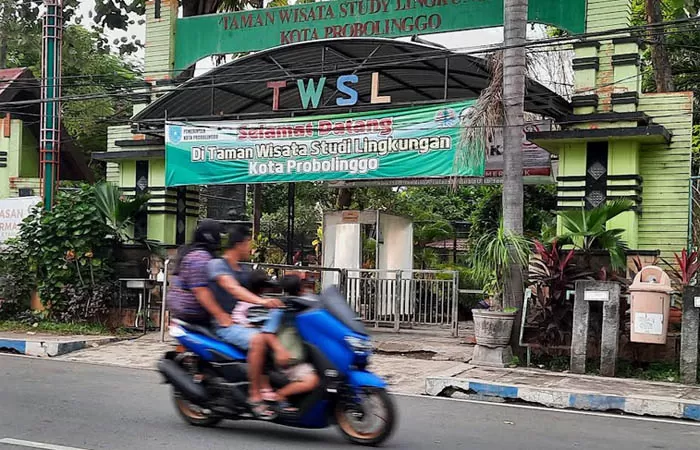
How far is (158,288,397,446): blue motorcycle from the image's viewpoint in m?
6.34

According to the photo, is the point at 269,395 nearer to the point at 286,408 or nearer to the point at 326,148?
the point at 286,408

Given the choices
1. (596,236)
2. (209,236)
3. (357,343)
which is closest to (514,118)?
(596,236)

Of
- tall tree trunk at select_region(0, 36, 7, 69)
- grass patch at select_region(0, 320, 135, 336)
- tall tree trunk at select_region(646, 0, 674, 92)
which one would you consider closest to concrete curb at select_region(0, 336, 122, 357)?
grass patch at select_region(0, 320, 135, 336)

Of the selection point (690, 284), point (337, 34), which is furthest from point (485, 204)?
point (690, 284)

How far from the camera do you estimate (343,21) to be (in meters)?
15.8

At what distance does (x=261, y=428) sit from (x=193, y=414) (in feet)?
2.02

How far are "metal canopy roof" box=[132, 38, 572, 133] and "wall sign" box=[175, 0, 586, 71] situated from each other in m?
0.93

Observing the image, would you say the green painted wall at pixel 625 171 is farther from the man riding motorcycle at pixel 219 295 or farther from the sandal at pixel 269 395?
the sandal at pixel 269 395

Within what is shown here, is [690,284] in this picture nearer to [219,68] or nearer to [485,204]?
[219,68]

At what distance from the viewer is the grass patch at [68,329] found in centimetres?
1551

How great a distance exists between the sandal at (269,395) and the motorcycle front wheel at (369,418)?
499 mm

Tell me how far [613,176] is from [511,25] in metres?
2.96

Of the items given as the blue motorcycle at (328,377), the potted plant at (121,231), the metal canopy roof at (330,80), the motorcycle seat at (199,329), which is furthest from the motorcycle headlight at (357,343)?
the potted plant at (121,231)

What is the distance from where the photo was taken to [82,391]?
9.45 metres
